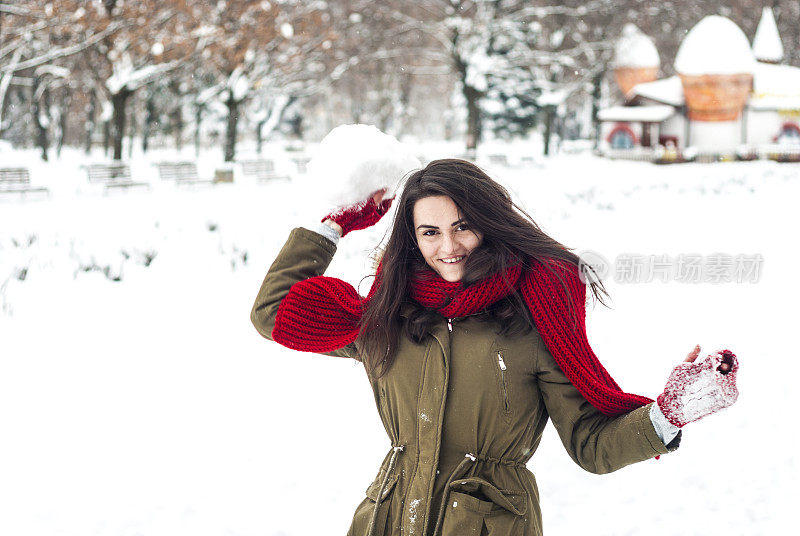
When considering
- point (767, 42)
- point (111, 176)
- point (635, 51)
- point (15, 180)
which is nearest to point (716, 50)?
point (635, 51)

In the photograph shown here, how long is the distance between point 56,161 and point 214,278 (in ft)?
78.7

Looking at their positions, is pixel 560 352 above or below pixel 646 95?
below

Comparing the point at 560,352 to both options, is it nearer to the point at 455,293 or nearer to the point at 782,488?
the point at 455,293

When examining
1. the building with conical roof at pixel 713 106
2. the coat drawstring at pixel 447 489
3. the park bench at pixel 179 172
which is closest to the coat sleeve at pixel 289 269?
the coat drawstring at pixel 447 489

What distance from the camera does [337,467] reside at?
4.82 m

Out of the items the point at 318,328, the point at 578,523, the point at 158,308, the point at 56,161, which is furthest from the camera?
the point at 56,161

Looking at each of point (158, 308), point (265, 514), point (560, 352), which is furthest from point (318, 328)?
point (158, 308)

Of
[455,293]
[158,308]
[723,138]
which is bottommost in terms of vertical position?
[158,308]

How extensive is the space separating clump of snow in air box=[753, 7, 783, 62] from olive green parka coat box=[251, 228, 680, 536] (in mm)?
30961

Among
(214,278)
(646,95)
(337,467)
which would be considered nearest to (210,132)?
(646,95)

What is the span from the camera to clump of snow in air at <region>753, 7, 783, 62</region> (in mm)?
28453

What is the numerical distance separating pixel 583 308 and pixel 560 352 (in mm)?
158

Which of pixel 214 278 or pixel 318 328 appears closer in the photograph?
pixel 318 328

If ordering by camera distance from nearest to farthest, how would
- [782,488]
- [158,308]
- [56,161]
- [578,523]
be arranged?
[578,523] → [782,488] → [158,308] → [56,161]
